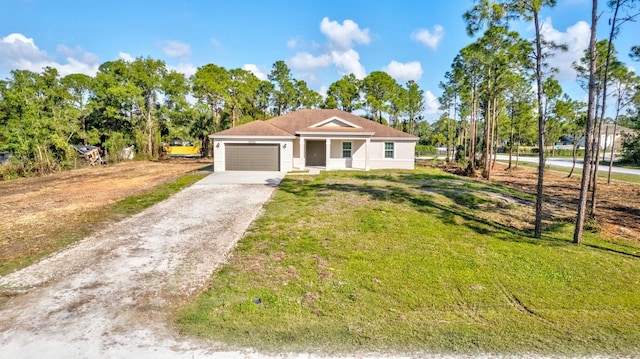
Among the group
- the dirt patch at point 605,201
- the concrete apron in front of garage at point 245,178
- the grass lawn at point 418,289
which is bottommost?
the grass lawn at point 418,289

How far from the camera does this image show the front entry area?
2353 centimetres

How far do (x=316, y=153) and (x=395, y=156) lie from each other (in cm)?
564

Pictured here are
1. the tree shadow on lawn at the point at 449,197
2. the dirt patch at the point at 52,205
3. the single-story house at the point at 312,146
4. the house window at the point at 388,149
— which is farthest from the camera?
the house window at the point at 388,149

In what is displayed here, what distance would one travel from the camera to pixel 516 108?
26.4m

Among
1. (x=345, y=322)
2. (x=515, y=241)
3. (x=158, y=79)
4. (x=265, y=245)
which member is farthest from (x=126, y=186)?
(x=158, y=79)

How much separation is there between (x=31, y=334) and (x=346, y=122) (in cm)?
2032

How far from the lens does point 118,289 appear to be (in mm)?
5559

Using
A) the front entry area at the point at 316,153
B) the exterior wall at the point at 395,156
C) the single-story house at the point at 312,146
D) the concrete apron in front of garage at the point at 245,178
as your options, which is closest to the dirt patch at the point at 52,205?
the concrete apron in front of garage at the point at 245,178

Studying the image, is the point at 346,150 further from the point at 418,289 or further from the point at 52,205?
the point at 418,289

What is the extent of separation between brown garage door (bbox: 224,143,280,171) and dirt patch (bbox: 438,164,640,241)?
14112mm

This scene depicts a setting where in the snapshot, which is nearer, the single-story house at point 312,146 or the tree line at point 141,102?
the single-story house at point 312,146

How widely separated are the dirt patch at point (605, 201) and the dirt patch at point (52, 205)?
1524 cm

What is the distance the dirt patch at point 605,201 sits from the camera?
10.3 metres

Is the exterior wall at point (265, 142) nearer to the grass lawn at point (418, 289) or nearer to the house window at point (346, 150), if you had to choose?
the house window at point (346, 150)
